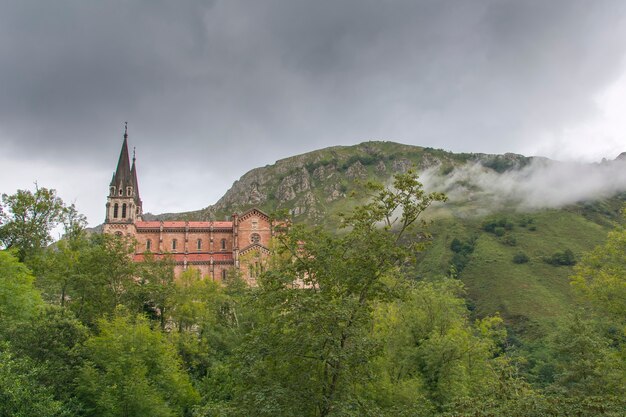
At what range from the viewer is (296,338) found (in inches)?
663

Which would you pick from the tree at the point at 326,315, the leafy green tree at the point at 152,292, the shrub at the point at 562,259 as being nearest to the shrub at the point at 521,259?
the shrub at the point at 562,259

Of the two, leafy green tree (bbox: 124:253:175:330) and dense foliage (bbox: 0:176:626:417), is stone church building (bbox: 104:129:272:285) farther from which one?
leafy green tree (bbox: 124:253:175:330)

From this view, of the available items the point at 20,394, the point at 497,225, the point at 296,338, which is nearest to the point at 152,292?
the point at 20,394

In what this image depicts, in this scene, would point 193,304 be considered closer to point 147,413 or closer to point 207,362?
point 207,362

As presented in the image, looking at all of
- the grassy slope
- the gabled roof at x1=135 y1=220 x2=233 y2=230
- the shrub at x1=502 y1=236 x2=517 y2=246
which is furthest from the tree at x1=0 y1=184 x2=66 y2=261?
the shrub at x1=502 y1=236 x2=517 y2=246

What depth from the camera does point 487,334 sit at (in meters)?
35.9

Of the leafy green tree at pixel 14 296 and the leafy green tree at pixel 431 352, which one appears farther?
the leafy green tree at pixel 14 296

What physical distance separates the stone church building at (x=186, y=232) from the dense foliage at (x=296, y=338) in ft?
94.2

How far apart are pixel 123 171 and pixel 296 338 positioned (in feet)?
255

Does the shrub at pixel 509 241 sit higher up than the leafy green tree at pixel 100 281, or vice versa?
the shrub at pixel 509 241

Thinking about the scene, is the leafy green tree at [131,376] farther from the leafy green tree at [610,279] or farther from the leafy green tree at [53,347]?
the leafy green tree at [610,279]

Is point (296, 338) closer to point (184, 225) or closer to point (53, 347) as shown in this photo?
point (53, 347)

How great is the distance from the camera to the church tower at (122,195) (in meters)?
83.3

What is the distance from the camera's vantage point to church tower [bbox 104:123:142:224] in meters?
83.3
